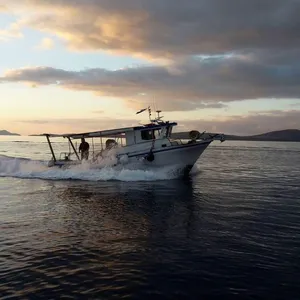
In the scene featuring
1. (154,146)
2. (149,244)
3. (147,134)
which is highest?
(147,134)

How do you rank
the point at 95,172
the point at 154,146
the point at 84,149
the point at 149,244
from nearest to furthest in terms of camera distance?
the point at 149,244 < the point at 154,146 < the point at 95,172 < the point at 84,149

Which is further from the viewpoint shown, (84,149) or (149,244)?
(84,149)

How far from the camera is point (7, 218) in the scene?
57.8ft

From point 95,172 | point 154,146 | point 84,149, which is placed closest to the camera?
point 154,146

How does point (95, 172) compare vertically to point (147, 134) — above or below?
below

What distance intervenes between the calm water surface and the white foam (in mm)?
6610

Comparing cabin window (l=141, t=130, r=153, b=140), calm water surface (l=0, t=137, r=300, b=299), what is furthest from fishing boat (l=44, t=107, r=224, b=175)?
calm water surface (l=0, t=137, r=300, b=299)

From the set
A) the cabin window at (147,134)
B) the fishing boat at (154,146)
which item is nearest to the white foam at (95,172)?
the fishing boat at (154,146)

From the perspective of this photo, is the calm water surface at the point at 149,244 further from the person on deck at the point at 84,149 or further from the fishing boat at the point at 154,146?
the person on deck at the point at 84,149

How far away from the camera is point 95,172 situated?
35031mm

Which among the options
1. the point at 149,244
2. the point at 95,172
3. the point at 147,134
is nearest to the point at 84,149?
the point at 95,172

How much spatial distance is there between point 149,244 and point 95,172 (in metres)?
22.3

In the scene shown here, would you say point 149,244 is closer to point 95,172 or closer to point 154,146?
point 154,146

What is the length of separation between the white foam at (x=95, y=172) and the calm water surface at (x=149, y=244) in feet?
21.7
